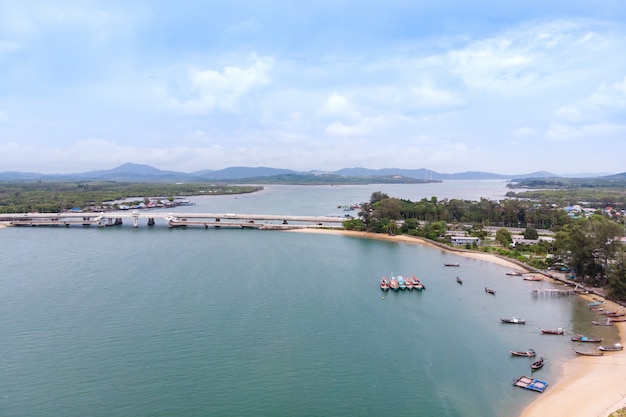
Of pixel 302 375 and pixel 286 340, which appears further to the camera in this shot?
pixel 286 340

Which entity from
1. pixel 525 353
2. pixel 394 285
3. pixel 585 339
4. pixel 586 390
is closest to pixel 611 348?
pixel 585 339

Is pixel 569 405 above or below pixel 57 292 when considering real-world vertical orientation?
below

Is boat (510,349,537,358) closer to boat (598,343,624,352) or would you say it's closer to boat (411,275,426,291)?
boat (598,343,624,352)

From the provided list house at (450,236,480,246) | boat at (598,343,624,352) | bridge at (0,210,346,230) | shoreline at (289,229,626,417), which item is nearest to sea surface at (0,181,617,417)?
shoreline at (289,229,626,417)

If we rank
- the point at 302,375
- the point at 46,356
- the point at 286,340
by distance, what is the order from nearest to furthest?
the point at 302,375 → the point at 46,356 → the point at 286,340

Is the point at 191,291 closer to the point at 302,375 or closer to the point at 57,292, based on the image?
the point at 57,292

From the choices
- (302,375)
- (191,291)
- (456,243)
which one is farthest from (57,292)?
(456,243)

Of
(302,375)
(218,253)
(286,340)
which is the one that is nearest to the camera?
(302,375)

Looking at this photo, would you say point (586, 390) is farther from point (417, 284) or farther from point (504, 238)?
point (504, 238)

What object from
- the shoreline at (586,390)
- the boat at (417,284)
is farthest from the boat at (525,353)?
the boat at (417,284)
